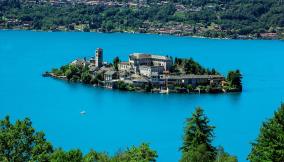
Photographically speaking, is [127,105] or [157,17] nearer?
[127,105]

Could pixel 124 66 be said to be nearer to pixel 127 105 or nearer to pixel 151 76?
pixel 151 76

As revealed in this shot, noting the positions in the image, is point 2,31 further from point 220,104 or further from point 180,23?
point 220,104

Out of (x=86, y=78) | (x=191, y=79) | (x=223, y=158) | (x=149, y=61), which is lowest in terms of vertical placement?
(x=86, y=78)

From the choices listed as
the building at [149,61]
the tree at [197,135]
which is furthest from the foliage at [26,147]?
the building at [149,61]

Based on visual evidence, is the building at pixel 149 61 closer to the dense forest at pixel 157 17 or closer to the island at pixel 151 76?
the island at pixel 151 76

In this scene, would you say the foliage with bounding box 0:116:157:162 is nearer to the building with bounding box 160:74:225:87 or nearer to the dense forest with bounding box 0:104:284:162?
the dense forest with bounding box 0:104:284:162

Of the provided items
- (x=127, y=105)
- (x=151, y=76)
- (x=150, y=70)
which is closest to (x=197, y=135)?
(x=127, y=105)

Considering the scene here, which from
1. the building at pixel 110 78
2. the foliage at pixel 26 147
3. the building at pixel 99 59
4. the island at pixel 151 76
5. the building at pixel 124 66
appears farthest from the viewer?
the building at pixel 99 59

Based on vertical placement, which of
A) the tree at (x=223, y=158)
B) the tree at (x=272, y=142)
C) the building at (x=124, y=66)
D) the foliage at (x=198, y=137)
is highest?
the tree at (x=272, y=142)
